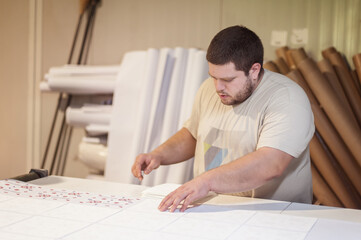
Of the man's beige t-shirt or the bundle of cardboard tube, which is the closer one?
the man's beige t-shirt

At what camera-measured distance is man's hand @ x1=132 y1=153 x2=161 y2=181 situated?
2281 millimetres

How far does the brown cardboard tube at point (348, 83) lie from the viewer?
3176 mm

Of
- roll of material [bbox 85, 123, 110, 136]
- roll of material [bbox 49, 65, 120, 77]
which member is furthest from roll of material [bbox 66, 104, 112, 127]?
roll of material [bbox 49, 65, 120, 77]

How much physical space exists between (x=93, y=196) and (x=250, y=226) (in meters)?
0.68

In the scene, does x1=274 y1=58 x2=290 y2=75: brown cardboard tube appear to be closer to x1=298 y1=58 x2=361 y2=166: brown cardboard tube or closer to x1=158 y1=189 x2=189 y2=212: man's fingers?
x1=298 y1=58 x2=361 y2=166: brown cardboard tube

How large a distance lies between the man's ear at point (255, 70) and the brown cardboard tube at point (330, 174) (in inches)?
45.0

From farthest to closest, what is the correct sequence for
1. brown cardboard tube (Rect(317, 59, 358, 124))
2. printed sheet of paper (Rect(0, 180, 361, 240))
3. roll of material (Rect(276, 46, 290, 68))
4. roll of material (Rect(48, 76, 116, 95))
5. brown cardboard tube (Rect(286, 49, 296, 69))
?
1. roll of material (Rect(48, 76, 116, 95))
2. roll of material (Rect(276, 46, 290, 68))
3. brown cardboard tube (Rect(286, 49, 296, 69))
4. brown cardboard tube (Rect(317, 59, 358, 124))
5. printed sheet of paper (Rect(0, 180, 361, 240))

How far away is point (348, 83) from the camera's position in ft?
10.6

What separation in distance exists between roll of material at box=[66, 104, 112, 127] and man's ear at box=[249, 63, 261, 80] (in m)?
1.98

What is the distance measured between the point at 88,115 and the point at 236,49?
2237 millimetres

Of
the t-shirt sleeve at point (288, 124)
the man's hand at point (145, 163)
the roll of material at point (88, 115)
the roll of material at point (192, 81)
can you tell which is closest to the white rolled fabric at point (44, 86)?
the roll of material at point (88, 115)

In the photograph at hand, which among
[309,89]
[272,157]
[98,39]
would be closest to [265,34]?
[309,89]

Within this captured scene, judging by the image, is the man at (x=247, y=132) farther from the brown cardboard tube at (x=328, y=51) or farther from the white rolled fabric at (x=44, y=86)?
the white rolled fabric at (x=44, y=86)

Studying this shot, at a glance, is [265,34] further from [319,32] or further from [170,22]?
[170,22]
